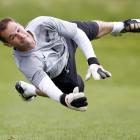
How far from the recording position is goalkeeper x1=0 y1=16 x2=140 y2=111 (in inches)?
267

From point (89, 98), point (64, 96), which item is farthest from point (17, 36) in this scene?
point (89, 98)

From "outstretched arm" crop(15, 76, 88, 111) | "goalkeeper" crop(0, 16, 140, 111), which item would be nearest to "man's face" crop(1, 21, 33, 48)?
"goalkeeper" crop(0, 16, 140, 111)

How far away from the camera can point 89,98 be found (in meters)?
13.8

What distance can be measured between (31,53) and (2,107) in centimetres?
518

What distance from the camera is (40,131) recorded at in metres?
8.88

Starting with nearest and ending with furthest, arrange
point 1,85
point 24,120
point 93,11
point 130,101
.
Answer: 1. point 24,120
2. point 130,101
3. point 1,85
4. point 93,11

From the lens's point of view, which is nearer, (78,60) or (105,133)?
(105,133)

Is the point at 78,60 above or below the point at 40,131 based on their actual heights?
below

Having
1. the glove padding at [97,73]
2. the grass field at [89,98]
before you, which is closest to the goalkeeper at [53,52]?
the glove padding at [97,73]

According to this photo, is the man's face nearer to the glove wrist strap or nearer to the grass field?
the glove wrist strap

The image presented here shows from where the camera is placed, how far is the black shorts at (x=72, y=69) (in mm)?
7840

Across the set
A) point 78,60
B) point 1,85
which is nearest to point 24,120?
point 1,85

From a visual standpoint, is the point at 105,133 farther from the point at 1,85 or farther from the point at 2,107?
the point at 1,85

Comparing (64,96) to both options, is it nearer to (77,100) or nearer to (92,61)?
(77,100)
